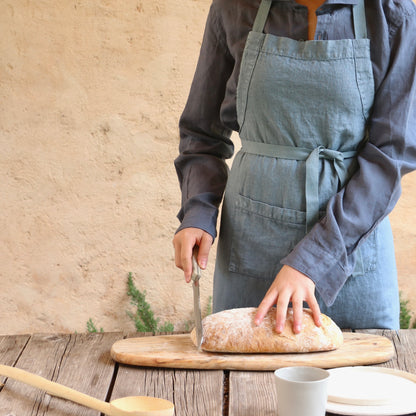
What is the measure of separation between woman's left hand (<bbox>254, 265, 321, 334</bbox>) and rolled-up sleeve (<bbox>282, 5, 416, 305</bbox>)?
3cm

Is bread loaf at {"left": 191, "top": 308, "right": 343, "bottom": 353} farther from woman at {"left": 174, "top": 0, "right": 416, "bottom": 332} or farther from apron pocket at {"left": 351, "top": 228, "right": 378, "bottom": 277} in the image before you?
apron pocket at {"left": 351, "top": 228, "right": 378, "bottom": 277}

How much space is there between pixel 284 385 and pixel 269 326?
0.37m

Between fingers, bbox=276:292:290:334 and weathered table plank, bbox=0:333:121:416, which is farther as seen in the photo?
fingers, bbox=276:292:290:334

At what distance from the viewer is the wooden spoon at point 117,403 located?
93 cm

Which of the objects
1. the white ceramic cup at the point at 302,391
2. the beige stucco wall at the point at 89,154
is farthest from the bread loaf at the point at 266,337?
the beige stucco wall at the point at 89,154

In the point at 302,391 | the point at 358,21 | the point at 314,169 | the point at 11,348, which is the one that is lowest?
the point at 11,348

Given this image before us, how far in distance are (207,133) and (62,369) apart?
0.76 m

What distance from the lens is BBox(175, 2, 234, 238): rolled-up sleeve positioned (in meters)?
1.55

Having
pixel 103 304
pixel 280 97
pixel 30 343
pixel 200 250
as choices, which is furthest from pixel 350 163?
pixel 103 304

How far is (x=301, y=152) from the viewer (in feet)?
4.61

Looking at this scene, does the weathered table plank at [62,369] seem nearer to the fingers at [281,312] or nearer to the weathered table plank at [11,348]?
the weathered table plank at [11,348]

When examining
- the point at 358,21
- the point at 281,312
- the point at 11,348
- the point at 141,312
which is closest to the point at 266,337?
the point at 281,312

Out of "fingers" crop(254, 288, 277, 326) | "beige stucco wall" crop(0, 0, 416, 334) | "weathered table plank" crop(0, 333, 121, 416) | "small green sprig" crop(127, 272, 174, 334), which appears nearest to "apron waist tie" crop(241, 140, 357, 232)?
"fingers" crop(254, 288, 277, 326)

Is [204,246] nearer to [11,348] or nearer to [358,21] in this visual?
[11,348]
